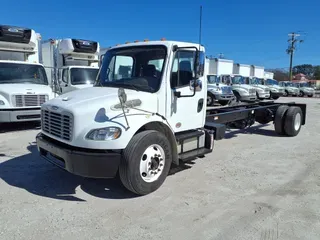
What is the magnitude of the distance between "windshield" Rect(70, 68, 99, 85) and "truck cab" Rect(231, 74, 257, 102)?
1197 centimetres

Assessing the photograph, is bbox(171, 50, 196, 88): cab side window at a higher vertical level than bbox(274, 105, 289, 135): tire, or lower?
higher

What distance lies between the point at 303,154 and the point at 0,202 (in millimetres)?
6382

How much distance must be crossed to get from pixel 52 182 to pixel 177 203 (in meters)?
2.17

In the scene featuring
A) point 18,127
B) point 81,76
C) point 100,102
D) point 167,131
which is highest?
point 81,76

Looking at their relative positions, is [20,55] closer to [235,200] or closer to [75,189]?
[75,189]

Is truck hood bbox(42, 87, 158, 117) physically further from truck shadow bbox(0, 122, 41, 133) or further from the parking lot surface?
truck shadow bbox(0, 122, 41, 133)

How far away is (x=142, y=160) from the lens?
3994 millimetres

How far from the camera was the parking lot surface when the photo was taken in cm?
322

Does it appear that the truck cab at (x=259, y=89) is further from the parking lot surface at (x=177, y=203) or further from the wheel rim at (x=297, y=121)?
the parking lot surface at (x=177, y=203)

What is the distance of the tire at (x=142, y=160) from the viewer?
3.75 metres

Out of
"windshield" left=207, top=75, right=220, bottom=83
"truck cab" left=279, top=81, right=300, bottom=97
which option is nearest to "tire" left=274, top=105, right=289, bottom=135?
"windshield" left=207, top=75, right=220, bottom=83

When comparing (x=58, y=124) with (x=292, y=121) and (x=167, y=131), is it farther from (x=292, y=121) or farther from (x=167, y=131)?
(x=292, y=121)

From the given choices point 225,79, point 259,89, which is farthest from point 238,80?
point 259,89

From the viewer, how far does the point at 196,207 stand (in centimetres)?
382
